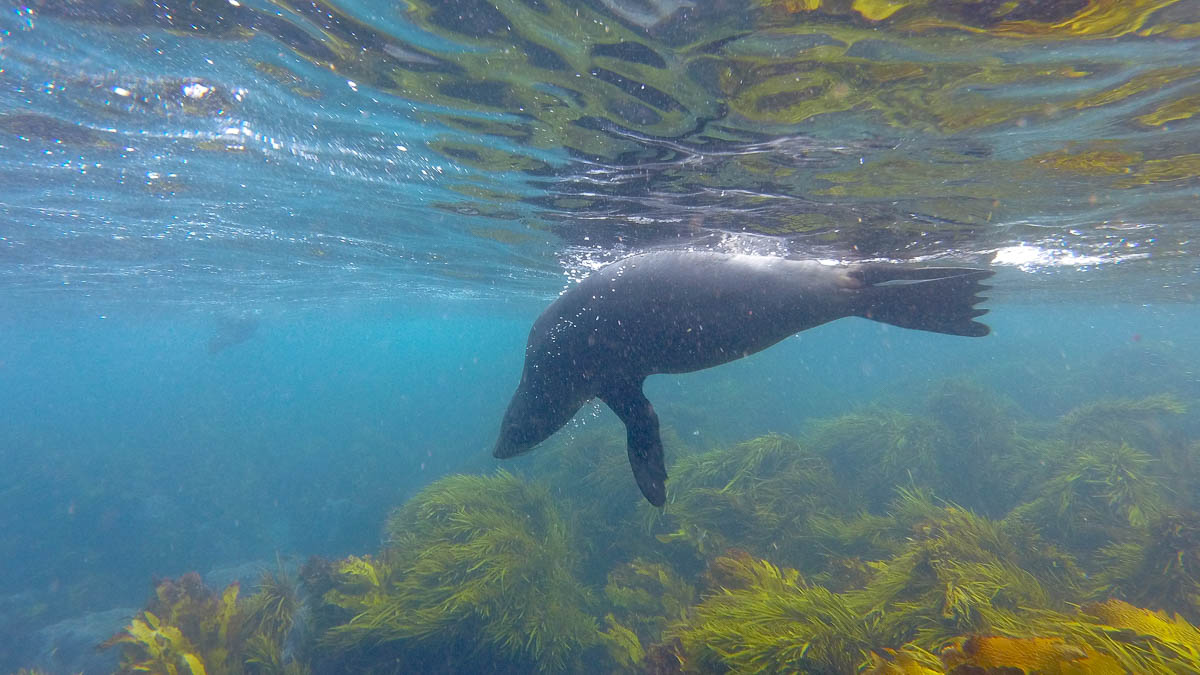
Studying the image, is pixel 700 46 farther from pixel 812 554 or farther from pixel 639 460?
pixel 812 554

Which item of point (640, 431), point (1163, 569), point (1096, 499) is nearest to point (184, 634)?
point (640, 431)

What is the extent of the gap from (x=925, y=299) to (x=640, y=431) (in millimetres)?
2753

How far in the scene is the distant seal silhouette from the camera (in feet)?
14.6

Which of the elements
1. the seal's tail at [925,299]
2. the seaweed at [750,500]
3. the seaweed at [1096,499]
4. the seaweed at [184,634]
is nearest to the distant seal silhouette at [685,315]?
the seal's tail at [925,299]

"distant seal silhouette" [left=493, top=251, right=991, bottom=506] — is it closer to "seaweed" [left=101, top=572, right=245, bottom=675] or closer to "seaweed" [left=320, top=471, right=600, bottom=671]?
"seaweed" [left=320, top=471, right=600, bottom=671]

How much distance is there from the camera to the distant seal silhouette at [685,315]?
14.6ft

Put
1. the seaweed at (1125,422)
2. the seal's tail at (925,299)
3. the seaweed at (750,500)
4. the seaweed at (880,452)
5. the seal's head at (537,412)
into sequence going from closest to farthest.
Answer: the seal's tail at (925,299) < the seal's head at (537,412) < the seaweed at (750,500) < the seaweed at (880,452) < the seaweed at (1125,422)

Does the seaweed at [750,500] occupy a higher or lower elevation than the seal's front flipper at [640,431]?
lower

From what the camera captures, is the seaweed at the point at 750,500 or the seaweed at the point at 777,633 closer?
the seaweed at the point at 777,633

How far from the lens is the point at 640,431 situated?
16.1 ft

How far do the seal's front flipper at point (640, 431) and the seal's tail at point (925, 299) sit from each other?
218 cm

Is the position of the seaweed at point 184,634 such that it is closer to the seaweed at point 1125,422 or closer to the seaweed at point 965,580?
the seaweed at point 965,580

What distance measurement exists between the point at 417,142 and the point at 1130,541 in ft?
37.5

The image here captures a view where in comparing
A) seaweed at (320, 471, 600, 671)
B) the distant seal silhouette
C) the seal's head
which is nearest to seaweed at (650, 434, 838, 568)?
seaweed at (320, 471, 600, 671)
